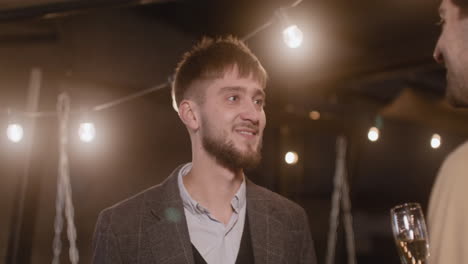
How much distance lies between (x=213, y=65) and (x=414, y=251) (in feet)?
3.97

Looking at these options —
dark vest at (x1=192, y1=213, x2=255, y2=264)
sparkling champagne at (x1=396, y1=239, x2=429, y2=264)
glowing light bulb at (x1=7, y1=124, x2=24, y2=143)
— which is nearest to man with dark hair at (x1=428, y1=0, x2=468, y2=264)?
sparkling champagne at (x1=396, y1=239, x2=429, y2=264)

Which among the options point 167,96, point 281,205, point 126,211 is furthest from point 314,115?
point 126,211

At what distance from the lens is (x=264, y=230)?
2.19m

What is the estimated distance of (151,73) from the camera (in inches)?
214

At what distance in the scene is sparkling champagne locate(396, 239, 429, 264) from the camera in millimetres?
1847

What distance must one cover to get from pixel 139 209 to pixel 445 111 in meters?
5.52

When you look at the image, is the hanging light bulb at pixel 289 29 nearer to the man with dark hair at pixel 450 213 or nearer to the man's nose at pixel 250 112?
the man's nose at pixel 250 112

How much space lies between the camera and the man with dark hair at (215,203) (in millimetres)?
2094

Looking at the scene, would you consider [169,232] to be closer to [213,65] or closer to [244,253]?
[244,253]

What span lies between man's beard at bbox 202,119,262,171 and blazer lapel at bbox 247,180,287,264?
0.19 m

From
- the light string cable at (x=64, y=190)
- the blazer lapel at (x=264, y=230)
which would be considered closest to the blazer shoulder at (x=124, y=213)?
the blazer lapel at (x=264, y=230)

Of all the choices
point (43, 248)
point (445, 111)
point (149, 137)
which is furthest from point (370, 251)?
point (43, 248)

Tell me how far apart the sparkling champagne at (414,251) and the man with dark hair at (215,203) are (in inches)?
19.6

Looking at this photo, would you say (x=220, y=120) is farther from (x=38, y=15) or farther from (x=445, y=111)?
(x=445, y=111)
